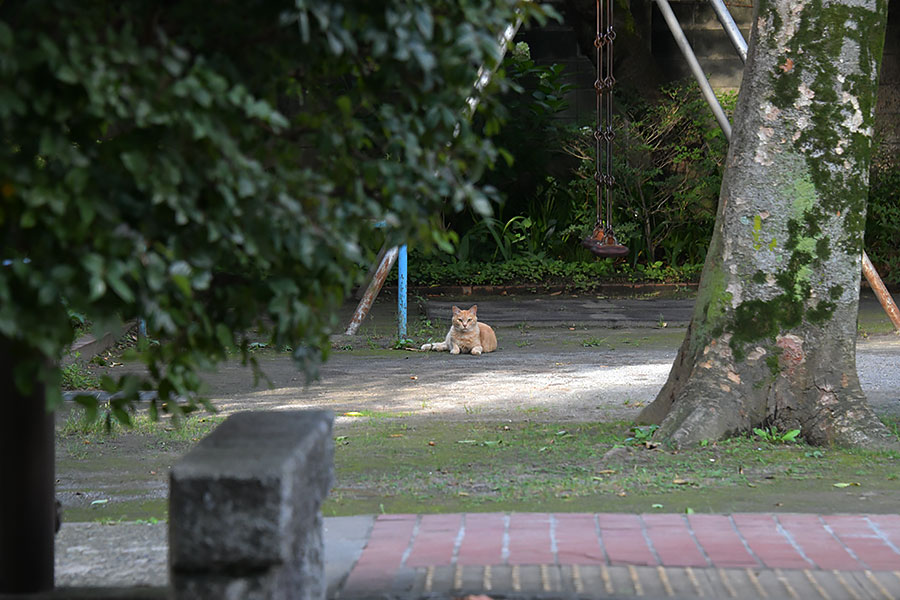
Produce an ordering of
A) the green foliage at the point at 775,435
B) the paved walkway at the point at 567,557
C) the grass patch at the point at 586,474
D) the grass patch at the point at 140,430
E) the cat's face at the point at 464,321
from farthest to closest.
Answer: the cat's face at the point at 464,321
the grass patch at the point at 140,430
the green foliage at the point at 775,435
the grass patch at the point at 586,474
the paved walkway at the point at 567,557

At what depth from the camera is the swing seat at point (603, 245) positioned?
800 centimetres

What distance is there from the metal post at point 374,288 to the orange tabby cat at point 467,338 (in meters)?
0.79

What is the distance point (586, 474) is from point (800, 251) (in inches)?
64.6

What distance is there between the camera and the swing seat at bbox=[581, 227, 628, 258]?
26.2 feet

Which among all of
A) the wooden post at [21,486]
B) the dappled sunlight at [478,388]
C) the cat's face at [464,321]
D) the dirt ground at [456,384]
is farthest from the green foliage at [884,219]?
the wooden post at [21,486]

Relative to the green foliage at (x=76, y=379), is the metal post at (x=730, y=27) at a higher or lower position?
higher

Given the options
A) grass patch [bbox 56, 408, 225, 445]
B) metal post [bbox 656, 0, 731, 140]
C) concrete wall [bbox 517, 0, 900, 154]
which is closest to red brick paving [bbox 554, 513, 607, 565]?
grass patch [bbox 56, 408, 225, 445]

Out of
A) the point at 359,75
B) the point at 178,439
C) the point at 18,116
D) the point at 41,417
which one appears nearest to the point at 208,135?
the point at 18,116

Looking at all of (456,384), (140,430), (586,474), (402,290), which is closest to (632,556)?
(586,474)

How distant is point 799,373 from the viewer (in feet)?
Result: 18.2

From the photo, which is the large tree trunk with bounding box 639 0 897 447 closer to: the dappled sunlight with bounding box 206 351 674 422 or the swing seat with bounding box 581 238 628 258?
the dappled sunlight with bounding box 206 351 674 422

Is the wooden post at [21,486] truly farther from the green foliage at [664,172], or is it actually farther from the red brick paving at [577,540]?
the green foliage at [664,172]

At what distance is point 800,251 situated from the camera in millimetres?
5531

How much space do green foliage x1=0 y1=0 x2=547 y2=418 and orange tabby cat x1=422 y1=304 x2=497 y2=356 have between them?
7.32 metres
